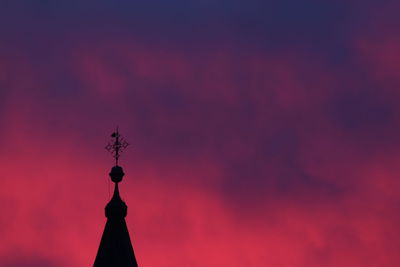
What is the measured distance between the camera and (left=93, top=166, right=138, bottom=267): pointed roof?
7574 inches

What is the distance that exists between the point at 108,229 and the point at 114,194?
139 inches

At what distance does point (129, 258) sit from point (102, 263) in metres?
2.19

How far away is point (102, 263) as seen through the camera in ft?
631

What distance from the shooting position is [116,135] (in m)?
199

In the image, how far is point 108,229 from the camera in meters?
194

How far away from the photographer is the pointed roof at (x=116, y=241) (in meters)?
192

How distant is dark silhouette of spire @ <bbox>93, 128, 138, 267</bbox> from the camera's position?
192 m

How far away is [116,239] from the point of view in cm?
19362

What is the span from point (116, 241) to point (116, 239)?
0.64 feet

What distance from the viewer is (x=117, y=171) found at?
648ft

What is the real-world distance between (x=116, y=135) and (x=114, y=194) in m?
5.18

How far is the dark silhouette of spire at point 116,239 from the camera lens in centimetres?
19238

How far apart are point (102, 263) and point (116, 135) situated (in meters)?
11.9

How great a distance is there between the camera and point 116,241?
193500mm
